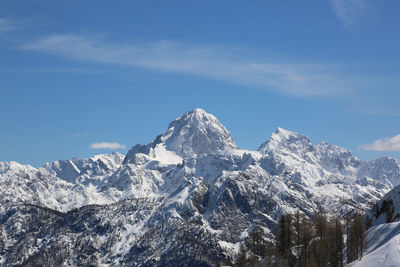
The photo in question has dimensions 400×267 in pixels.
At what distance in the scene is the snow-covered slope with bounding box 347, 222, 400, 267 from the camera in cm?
12281

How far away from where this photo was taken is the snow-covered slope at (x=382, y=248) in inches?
4835

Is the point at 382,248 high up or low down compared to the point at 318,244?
down

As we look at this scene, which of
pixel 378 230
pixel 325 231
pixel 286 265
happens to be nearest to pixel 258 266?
pixel 286 265

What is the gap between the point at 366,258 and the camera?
134 m

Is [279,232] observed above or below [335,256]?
above

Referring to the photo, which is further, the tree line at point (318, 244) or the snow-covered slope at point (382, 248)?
the tree line at point (318, 244)

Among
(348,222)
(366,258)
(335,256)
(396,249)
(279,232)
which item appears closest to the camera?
(396,249)

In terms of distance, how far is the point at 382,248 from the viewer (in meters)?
133

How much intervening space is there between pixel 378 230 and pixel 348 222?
16.9 m

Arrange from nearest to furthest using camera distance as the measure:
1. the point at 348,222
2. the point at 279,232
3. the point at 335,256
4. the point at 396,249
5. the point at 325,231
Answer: the point at 396,249 < the point at 335,256 < the point at 325,231 < the point at 348,222 < the point at 279,232

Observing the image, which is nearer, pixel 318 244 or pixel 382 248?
pixel 382 248

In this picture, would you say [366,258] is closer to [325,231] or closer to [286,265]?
[325,231]

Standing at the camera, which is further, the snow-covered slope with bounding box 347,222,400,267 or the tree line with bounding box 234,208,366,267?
the tree line with bounding box 234,208,366,267

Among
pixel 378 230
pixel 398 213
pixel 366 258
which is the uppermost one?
pixel 398 213
